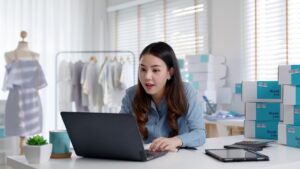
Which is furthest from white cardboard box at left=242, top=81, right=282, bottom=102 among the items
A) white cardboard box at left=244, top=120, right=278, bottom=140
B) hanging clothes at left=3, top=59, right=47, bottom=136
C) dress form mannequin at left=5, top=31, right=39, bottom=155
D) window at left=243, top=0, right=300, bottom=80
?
dress form mannequin at left=5, top=31, right=39, bottom=155

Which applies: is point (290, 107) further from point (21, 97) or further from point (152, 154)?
point (21, 97)

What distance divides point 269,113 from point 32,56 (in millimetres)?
2995

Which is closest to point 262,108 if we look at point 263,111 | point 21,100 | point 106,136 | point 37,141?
point 263,111

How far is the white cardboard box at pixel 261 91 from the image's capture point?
2.16 m

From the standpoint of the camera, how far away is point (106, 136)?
1456 millimetres

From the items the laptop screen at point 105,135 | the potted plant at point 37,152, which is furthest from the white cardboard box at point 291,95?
the potted plant at point 37,152

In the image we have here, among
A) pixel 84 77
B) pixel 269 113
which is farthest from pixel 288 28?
pixel 84 77

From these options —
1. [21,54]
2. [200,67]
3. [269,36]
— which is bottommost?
[200,67]

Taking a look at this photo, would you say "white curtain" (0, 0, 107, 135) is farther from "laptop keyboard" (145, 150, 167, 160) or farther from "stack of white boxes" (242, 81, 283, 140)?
"laptop keyboard" (145, 150, 167, 160)

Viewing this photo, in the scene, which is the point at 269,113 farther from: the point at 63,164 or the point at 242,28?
the point at 242,28

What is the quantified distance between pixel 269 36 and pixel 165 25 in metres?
1.64

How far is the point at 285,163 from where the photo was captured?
4.75 ft

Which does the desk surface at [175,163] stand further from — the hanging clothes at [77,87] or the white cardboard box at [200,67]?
the hanging clothes at [77,87]

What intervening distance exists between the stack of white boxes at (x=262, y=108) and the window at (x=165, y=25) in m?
2.49
